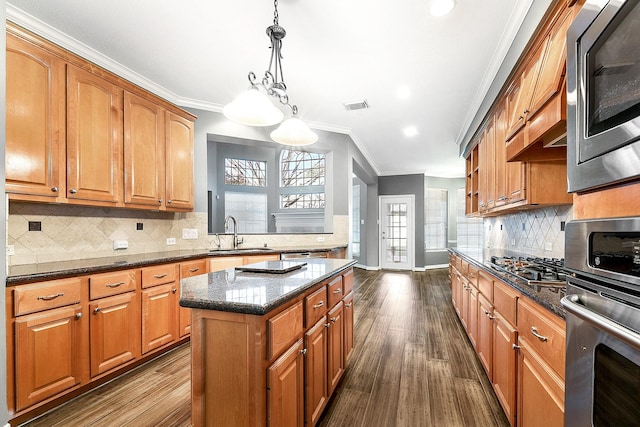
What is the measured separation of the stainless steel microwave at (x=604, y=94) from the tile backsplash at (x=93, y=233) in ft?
10.9

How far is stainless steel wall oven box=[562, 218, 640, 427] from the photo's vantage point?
2.12 ft

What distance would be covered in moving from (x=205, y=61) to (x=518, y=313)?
3.19m

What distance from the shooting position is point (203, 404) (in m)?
1.18

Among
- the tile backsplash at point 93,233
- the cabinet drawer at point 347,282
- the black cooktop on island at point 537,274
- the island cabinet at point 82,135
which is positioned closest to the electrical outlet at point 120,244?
the tile backsplash at point 93,233

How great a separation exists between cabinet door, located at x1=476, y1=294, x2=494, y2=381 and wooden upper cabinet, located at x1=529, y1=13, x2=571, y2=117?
1381mm

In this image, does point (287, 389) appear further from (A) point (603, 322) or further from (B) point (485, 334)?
(B) point (485, 334)

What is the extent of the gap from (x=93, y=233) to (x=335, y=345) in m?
2.46

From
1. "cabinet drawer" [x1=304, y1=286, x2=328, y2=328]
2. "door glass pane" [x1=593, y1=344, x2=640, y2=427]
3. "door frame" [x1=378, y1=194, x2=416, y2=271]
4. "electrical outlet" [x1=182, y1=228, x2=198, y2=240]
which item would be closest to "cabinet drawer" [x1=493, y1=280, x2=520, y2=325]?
"door glass pane" [x1=593, y1=344, x2=640, y2=427]

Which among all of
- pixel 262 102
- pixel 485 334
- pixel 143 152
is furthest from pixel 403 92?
pixel 143 152

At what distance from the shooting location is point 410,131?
462cm

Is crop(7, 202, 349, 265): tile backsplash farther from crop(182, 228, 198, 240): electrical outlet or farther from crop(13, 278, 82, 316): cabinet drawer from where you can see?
crop(13, 278, 82, 316): cabinet drawer

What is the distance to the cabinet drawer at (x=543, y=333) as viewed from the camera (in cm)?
109

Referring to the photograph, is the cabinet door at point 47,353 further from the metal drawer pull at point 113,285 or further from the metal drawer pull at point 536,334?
the metal drawer pull at point 536,334

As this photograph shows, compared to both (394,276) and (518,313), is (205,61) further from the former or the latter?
(394,276)
